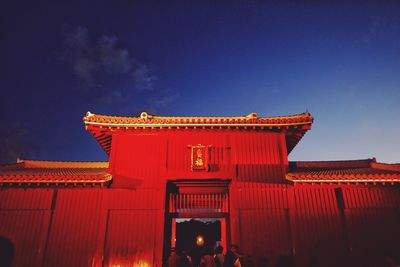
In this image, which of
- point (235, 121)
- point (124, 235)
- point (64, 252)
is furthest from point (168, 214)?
point (235, 121)

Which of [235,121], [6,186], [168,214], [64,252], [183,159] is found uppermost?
[235,121]

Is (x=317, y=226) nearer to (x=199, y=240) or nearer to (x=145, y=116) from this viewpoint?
(x=145, y=116)

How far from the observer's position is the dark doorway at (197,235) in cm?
2725

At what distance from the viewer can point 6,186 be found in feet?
43.4

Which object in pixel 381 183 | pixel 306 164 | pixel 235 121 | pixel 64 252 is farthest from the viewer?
pixel 306 164

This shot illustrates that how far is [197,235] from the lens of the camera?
27.5 meters

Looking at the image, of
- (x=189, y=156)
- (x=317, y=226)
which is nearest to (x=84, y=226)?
(x=189, y=156)

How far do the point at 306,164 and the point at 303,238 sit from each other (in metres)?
7.62

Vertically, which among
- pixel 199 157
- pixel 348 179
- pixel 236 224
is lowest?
pixel 236 224

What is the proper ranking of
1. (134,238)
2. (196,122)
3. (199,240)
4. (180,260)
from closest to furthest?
(180,260), (134,238), (196,122), (199,240)

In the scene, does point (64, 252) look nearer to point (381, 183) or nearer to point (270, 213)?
point (270, 213)

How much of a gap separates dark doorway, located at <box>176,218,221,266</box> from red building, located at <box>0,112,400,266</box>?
14228 mm

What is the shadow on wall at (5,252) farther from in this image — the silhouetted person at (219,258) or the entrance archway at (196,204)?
the silhouetted person at (219,258)

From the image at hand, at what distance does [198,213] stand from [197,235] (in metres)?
14.3
